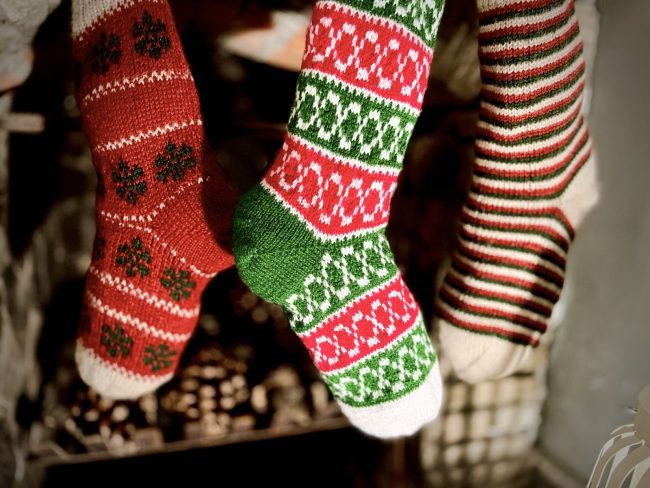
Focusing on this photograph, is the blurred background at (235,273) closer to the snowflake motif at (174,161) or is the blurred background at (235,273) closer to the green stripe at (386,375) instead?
the snowflake motif at (174,161)

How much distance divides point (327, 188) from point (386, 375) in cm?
26

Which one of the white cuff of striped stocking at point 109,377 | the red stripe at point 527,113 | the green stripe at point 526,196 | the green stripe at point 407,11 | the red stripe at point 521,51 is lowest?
the white cuff of striped stocking at point 109,377

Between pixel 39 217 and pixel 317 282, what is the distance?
2.01 feet

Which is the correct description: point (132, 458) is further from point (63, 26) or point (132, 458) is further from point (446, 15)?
point (446, 15)

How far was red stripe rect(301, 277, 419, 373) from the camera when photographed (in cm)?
68

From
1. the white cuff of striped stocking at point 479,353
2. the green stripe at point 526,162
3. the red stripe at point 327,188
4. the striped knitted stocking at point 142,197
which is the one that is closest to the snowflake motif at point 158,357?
the striped knitted stocking at point 142,197

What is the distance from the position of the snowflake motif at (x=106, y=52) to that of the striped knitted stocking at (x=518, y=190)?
0.49 meters

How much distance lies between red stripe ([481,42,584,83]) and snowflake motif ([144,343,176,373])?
2.04 feet

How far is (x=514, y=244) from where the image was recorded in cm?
80

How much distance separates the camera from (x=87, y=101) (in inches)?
27.8

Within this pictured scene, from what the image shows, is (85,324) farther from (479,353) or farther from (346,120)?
(479,353)

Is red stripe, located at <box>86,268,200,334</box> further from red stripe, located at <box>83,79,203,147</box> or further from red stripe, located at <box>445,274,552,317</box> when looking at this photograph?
red stripe, located at <box>445,274,552,317</box>

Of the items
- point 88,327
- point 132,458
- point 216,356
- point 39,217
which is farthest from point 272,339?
point 132,458

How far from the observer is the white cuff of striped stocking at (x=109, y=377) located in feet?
2.60
